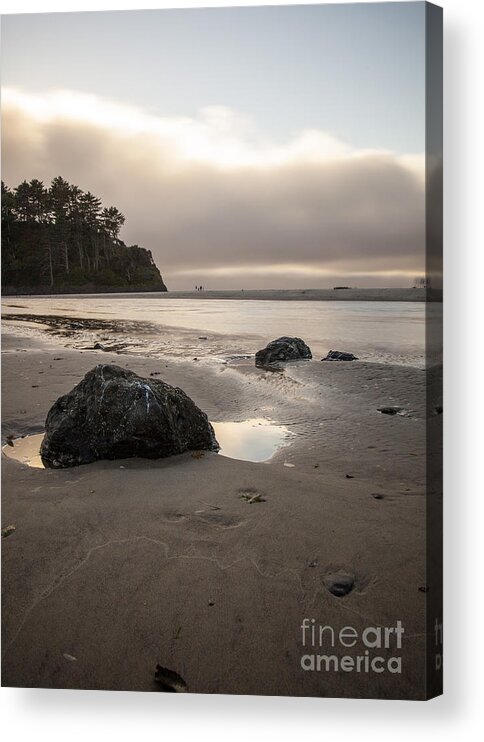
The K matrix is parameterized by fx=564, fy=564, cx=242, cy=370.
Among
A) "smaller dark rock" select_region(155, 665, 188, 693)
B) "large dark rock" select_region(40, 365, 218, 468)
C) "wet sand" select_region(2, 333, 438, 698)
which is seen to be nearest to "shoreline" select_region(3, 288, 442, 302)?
"wet sand" select_region(2, 333, 438, 698)

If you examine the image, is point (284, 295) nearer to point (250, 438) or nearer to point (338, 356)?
point (338, 356)

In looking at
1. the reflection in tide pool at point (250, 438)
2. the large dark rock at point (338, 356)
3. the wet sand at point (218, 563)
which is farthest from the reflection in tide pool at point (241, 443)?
the large dark rock at point (338, 356)

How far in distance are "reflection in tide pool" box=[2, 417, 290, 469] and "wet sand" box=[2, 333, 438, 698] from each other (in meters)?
0.11

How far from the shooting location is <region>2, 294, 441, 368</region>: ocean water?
3512 mm

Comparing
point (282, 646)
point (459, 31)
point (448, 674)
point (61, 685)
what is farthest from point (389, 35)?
point (61, 685)

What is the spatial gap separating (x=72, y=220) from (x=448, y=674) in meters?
3.34

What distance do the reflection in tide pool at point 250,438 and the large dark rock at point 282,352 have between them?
401 millimetres

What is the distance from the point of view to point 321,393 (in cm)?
382

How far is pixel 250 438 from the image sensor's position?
12.0 feet

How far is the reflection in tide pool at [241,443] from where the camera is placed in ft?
11.4

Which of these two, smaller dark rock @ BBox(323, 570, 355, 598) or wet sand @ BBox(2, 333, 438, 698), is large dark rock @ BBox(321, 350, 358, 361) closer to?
wet sand @ BBox(2, 333, 438, 698)

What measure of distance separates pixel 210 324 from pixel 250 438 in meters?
0.80

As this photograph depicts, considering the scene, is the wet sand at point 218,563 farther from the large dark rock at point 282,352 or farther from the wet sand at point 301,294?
the large dark rock at point 282,352

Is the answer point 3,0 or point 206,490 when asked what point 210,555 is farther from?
point 3,0
